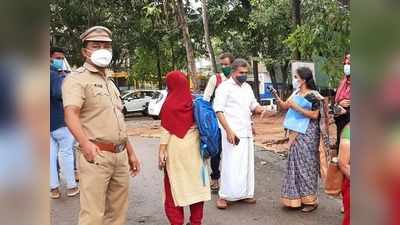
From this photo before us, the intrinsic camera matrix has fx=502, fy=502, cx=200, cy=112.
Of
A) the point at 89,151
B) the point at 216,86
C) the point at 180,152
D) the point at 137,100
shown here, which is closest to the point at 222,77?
the point at 216,86

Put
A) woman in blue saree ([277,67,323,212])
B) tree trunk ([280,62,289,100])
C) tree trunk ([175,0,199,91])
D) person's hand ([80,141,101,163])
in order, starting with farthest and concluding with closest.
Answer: tree trunk ([280,62,289,100]), tree trunk ([175,0,199,91]), woman in blue saree ([277,67,323,212]), person's hand ([80,141,101,163])

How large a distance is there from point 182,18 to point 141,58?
59.0ft

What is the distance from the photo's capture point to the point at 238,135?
5645 millimetres

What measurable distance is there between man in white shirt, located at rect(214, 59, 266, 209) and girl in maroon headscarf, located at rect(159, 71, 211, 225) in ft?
3.19

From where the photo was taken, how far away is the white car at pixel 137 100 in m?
25.0

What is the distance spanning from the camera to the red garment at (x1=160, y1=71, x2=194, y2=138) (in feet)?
14.9

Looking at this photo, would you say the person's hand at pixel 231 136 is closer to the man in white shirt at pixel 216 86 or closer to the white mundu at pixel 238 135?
the white mundu at pixel 238 135

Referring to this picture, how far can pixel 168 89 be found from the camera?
15.1ft

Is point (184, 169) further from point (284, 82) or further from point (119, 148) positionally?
point (284, 82)

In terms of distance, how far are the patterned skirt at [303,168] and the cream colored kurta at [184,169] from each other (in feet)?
3.91

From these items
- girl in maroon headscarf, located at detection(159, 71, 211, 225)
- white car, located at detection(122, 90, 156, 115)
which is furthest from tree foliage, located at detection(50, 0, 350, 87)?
girl in maroon headscarf, located at detection(159, 71, 211, 225)

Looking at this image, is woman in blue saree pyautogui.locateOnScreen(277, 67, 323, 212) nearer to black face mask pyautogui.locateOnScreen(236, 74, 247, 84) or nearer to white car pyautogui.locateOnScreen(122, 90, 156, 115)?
black face mask pyautogui.locateOnScreen(236, 74, 247, 84)
